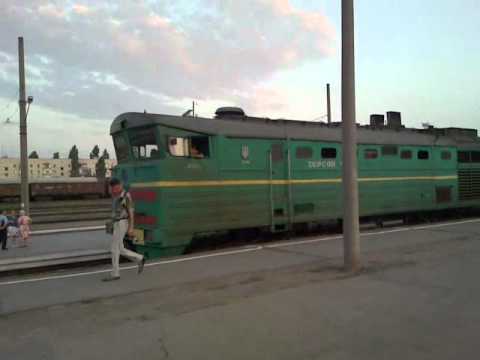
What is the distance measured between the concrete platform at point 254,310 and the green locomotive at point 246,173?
131cm

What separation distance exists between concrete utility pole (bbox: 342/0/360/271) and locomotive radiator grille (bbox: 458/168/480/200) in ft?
34.4

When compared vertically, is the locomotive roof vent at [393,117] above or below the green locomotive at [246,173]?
above

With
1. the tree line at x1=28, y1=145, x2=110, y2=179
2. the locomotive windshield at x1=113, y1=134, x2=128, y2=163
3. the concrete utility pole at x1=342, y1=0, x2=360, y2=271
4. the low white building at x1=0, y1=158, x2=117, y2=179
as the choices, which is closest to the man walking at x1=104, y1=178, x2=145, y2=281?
the locomotive windshield at x1=113, y1=134, x2=128, y2=163

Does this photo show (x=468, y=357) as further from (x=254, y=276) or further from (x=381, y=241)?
(x=381, y=241)

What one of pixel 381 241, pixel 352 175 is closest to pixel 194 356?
pixel 352 175

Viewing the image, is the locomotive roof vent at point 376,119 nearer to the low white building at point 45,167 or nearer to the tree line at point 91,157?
the tree line at point 91,157

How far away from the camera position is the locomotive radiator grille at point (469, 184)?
54.0 feet

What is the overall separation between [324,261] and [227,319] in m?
3.66

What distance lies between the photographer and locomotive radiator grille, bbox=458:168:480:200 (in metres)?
16.5

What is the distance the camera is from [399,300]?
5.98 m

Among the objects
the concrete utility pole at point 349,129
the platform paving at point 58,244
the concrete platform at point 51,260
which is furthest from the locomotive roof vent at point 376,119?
the concrete platform at point 51,260

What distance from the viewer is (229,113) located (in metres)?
11.6

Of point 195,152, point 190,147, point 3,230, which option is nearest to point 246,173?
point 195,152

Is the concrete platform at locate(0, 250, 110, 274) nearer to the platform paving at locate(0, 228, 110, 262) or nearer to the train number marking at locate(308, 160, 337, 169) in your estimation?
the platform paving at locate(0, 228, 110, 262)
